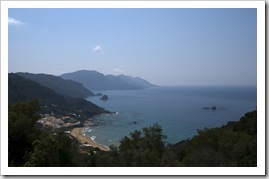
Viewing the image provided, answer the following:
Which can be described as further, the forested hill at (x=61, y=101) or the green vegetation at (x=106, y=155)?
the forested hill at (x=61, y=101)

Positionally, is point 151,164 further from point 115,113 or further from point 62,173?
point 115,113

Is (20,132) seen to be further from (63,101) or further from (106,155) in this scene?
(63,101)

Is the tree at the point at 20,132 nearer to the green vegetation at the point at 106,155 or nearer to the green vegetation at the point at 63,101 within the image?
the green vegetation at the point at 106,155

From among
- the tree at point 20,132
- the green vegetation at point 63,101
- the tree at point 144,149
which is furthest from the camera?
the green vegetation at point 63,101

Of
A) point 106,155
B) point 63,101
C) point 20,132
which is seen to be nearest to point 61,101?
point 63,101

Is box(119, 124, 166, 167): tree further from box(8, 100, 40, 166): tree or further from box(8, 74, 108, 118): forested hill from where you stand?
box(8, 74, 108, 118): forested hill

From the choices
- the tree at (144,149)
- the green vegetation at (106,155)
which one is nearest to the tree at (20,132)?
the green vegetation at (106,155)

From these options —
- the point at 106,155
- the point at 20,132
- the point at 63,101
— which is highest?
the point at 20,132

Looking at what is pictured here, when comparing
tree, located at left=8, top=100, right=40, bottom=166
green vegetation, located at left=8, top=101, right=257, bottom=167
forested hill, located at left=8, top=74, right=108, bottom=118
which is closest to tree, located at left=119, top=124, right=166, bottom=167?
green vegetation, located at left=8, top=101, right=257, bottom=167

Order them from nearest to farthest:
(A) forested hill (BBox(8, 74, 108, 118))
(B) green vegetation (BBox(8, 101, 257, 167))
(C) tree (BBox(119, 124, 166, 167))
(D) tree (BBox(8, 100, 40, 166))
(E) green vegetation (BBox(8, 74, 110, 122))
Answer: (B) green vegetation (BBox(8, 101, 257, 167))
(C) tree (BBox(119, 124, 166, 167))
(D) tree (BBox(8, 100, 40, 166))
(A) forested hill (BBox(8, 74, 108, 118))
(E) green vegetation (BBox(8, 74, 110, 122))

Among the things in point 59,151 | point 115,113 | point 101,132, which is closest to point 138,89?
point 115,113

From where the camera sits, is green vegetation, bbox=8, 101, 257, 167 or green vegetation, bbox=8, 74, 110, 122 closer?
green vegetation, bbox=8, 101, 257, 167
